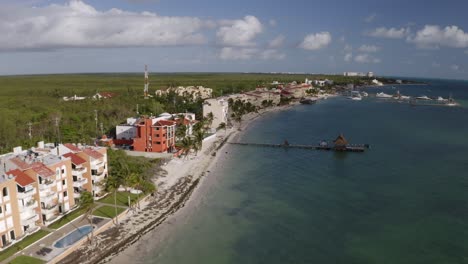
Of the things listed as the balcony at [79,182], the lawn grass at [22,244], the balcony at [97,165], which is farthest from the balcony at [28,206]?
the balcony at [97,165]

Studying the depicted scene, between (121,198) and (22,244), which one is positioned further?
(121,198)

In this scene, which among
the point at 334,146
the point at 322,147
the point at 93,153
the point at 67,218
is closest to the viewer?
the point at 67,218

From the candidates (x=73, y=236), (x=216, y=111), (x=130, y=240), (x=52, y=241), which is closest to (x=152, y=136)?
(x=130, y=240)

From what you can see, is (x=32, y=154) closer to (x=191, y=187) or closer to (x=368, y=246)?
(x=191, y=187)

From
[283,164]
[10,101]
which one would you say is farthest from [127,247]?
[10,101]

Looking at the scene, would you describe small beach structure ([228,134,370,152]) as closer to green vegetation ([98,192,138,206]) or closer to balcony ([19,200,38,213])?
green vegetation ([98,192,138,206])

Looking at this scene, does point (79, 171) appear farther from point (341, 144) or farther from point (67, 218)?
point (341, 144)
